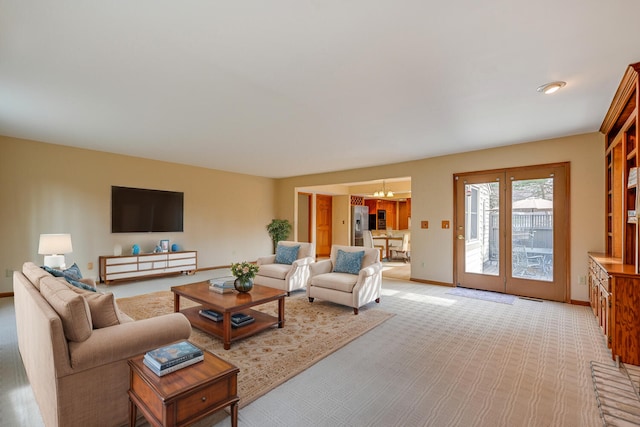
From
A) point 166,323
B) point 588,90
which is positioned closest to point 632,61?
point 588,90

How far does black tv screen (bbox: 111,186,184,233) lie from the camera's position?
19.4ft

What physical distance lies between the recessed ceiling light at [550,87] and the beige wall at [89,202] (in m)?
6.79

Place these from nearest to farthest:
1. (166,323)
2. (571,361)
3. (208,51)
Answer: (166,323)
(208,51)
(571,361)

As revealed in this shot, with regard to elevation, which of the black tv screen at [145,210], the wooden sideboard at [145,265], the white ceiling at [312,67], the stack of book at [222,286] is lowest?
the wooden sideboard at [145,265]

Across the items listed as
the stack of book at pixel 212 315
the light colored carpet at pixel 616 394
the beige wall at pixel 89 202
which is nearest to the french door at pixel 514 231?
the light colored carpet at pixel 616 394

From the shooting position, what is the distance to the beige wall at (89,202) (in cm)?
486

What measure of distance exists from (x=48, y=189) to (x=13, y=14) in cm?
437

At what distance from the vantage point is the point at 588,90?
2.96 m

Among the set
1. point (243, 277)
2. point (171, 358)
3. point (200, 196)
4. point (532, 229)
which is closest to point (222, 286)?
point (243, 277)

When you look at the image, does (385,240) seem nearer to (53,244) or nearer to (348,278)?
(348,278)

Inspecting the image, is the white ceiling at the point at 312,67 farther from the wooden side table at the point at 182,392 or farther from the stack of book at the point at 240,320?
the stack of book at the point at 240,320

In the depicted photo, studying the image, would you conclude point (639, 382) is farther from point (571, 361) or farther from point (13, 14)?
point (13, 14)

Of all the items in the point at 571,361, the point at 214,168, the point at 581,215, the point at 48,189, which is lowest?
the point at 571,361

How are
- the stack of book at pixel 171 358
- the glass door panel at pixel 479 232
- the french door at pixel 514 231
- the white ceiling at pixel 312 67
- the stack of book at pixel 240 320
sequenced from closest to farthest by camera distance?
1. the stack of book at pixel 171 358
2. the white ceiling at pixel 312 67
3. the stack of book at pixel 240 320
4. the french door at pixel 514 231
5. the glass door panel at pixel 479 232
